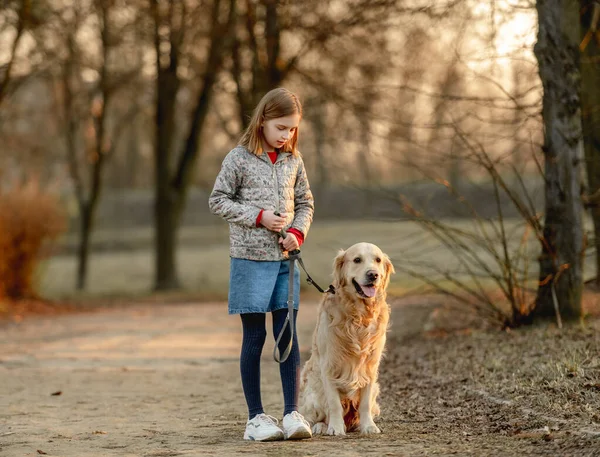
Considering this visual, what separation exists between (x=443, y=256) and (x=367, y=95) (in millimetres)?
12054

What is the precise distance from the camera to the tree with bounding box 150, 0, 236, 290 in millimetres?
20328

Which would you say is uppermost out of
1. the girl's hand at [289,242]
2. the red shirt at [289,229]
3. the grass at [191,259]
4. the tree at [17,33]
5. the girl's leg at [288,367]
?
the tree at [17,33]

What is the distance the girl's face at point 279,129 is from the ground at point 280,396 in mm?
1716

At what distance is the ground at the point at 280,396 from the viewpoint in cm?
488

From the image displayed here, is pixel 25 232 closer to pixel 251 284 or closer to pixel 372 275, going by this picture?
pixel 251 284

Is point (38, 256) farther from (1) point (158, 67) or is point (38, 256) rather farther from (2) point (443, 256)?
(2) point (443, 256)

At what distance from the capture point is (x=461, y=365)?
769cm

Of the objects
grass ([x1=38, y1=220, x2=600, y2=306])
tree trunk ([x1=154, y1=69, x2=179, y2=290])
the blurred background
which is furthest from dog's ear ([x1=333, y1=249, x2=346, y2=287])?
tree trunk ([x1=154, y1=69, x2=179, y2=290])

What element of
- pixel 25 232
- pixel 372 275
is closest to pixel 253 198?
pixel 372 275

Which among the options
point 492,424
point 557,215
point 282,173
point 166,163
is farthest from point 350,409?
point 166,163

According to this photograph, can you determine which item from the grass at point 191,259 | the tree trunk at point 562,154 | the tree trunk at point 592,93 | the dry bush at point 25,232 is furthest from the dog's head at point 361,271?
the grass at point 191,259

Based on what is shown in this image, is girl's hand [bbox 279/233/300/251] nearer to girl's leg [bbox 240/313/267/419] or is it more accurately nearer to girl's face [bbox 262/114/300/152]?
girl's leg [bbox 240/313/267/419]

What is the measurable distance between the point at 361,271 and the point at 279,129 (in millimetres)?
947

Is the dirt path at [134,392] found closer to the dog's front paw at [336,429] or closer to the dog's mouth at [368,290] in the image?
the dog's front paw at [336,429]
